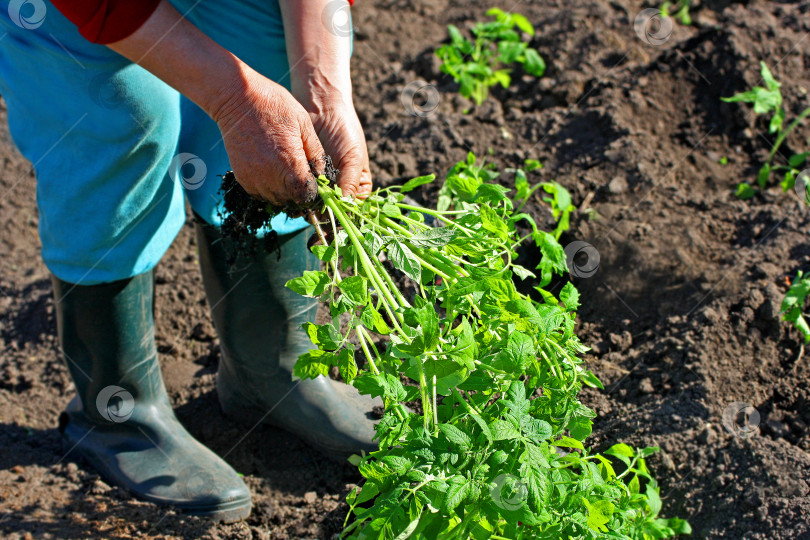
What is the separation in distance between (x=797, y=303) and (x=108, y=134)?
215cm

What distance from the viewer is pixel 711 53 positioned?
3.40 m

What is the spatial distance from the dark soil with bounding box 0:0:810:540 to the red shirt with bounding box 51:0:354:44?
140cm

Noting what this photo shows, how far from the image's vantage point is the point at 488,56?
372 centimetres

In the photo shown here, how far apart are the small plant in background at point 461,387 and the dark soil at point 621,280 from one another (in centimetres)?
54

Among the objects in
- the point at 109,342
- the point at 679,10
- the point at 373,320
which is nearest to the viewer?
the point at 373,320

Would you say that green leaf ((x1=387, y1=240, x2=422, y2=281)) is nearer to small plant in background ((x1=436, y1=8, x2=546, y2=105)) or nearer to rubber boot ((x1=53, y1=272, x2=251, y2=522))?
rubber boot ((x1=53, y1=272, x2=251, y2=522))

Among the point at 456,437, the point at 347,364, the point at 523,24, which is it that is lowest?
the point at 456,437

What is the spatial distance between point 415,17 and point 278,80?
2.57 meters

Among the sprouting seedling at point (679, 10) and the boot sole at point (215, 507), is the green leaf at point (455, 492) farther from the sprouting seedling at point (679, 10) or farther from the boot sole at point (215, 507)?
the sprouting seedling at point (679, 10)

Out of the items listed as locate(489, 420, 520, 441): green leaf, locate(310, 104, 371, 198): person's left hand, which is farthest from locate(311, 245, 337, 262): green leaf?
locate(489, 420, 520, 441): green leaf

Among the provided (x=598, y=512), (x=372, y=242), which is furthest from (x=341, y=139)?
(x=598, y=512)

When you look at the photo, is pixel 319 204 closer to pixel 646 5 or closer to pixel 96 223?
pixel 96 223

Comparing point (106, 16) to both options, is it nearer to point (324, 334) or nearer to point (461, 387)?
point (324, 334)

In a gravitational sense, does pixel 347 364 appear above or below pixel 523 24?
below
